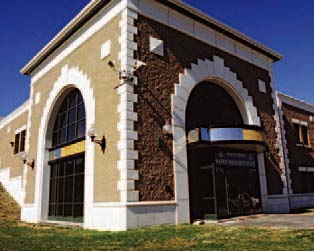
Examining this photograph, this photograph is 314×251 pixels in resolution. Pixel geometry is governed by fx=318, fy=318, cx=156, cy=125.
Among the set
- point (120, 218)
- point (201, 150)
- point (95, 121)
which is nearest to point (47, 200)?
point (95, 121)

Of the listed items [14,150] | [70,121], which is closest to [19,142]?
[14,150]

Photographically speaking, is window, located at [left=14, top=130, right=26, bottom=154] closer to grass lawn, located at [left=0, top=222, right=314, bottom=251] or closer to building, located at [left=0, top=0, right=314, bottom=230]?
building, located at [left=0, top=0, right=314, bottom=230]

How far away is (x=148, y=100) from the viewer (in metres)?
12.3

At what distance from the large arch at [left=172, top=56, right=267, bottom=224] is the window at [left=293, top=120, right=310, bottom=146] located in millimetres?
6094

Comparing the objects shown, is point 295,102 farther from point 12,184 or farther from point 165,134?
point 12,184

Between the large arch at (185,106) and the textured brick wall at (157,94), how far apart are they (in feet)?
0.96

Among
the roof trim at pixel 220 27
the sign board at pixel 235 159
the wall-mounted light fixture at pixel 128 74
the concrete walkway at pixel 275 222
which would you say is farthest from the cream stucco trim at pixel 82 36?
the concrete walkway at pixel 275 222

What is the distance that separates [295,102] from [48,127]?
1661 centimetres

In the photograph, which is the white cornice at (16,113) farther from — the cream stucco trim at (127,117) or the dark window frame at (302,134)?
the dark window frame at (302,134)

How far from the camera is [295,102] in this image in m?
22.4

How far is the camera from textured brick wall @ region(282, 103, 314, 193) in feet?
65.3

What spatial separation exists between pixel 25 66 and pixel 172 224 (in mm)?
14635

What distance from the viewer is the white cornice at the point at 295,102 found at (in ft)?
69.5

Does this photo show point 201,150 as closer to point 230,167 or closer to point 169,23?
point 230,167
